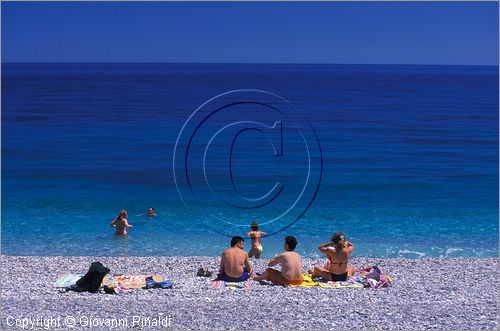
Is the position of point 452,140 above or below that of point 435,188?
above

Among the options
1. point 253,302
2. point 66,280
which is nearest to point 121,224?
point 66,280

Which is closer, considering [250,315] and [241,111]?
[250,315]

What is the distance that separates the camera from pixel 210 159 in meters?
33.1

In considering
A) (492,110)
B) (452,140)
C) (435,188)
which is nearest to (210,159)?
(435,188)

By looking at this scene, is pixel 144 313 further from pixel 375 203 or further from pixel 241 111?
pixel 241 111

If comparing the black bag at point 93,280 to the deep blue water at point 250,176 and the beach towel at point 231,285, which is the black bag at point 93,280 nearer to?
the beach towel at point 231,285

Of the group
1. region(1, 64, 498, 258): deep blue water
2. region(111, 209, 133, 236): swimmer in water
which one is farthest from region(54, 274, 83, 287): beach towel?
region(111, 209, 133, 236): swimmer in water

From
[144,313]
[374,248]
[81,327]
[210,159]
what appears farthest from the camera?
[210,159]

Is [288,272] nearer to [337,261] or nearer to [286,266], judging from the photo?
[286,266]

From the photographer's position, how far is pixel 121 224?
688 inches

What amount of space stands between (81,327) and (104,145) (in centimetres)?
2873

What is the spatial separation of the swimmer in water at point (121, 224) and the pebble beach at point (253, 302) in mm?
3666

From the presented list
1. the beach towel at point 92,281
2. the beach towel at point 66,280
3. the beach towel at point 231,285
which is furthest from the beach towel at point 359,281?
the beach towel at point 66,280

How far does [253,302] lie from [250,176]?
1903 cm
